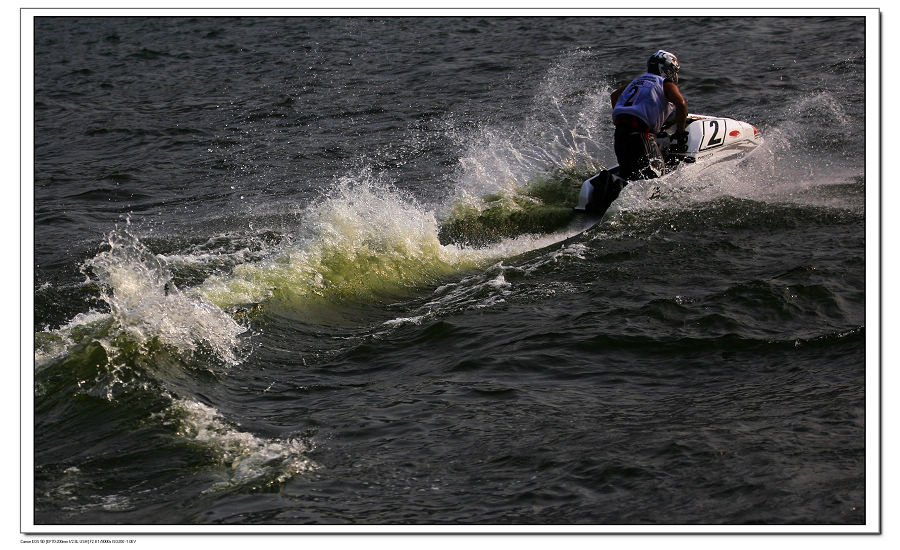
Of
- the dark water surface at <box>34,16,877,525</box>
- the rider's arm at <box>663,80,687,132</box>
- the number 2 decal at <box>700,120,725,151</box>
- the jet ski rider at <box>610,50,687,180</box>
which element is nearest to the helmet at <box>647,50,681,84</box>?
the jet ski rider at <box>610,50,687,180</box>

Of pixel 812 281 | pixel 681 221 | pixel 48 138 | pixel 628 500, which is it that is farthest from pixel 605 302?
pixel 48 138

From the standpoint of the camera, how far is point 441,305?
30.2ft

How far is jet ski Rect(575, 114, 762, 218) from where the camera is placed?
11234 millimetres

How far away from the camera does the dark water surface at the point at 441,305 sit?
5.92m

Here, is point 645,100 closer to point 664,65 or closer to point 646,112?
point 646,112

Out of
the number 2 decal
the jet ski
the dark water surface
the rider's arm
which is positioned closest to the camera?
the dark water surface

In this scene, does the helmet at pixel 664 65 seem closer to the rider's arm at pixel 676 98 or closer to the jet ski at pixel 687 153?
the rider's arm at pixel 676 98

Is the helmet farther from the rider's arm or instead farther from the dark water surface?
the dark water surface

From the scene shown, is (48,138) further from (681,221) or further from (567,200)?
(681,221)

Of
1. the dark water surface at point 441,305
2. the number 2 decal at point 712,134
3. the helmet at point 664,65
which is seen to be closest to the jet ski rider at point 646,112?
the helmet at point 664,65

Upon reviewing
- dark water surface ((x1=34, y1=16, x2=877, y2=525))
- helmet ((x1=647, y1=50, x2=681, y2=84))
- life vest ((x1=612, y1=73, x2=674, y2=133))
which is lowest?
dark water surface ((x1=34, y1=16, x2=877, y2=525))

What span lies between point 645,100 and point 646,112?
0.42ft

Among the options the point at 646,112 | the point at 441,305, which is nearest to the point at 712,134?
the point at 646,112

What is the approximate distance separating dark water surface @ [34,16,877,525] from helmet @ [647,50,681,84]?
1.22 m
